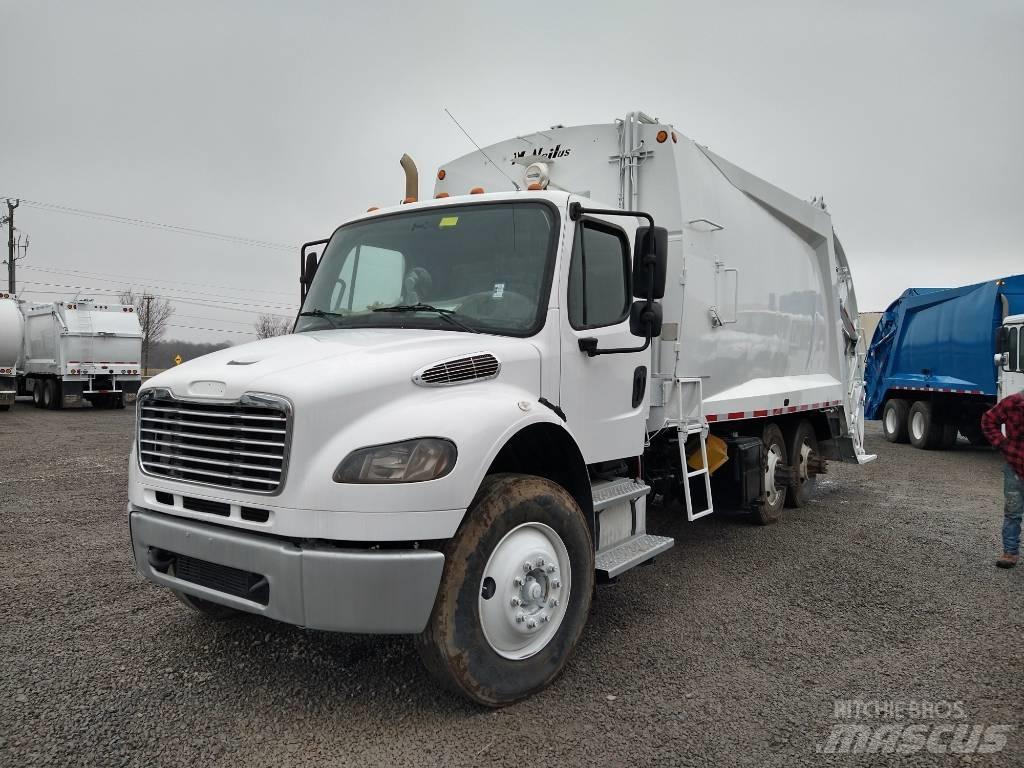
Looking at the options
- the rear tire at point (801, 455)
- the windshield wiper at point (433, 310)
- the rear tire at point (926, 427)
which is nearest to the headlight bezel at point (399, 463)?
the windshield wiper at point (433, 310)

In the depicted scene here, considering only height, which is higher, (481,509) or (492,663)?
(481,509)

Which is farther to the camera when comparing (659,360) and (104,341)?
(104,341)

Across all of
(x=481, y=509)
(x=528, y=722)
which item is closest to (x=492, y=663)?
(x=528, y=722)

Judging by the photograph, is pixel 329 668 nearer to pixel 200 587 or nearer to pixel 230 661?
pixel 230 661

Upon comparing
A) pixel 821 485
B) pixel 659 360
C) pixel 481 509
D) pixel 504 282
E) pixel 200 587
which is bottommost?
pixel 821 485

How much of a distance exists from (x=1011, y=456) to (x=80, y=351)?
80.6ft

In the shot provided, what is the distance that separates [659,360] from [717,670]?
7.67 feet

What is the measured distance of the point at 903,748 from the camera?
334 cm

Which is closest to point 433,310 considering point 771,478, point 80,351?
point 771,478

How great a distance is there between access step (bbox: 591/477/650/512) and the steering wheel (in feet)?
3.76

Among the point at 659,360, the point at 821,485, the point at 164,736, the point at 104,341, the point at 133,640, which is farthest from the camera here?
the point at 104,341

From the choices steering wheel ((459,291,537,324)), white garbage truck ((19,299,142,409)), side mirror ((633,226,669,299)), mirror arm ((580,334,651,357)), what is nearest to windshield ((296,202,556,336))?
steering wheel ((459,291,537,324))

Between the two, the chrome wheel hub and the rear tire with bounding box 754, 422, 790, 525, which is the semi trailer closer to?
the rear tire with bounding box 754, 422, 790, 525

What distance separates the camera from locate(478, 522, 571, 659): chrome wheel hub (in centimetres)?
353
